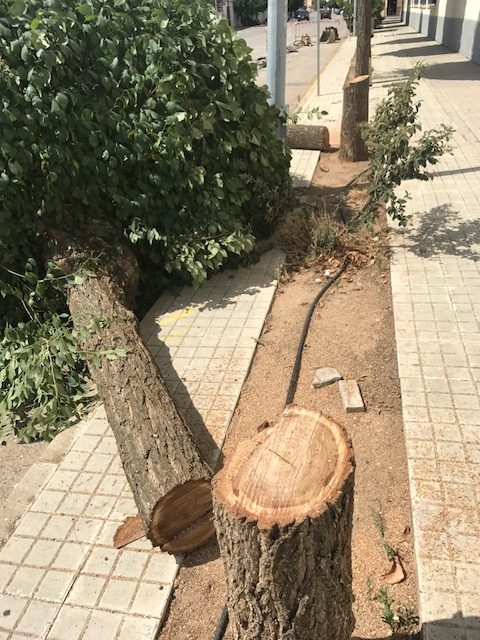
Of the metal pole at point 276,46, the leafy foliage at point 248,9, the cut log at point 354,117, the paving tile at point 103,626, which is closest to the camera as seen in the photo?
the paving tile at point 103,626

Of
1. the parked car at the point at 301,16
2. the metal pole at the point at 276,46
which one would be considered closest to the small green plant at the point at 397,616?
the metal pole at the point at 276,46

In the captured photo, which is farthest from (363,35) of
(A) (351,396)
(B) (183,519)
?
(B) (183,519)

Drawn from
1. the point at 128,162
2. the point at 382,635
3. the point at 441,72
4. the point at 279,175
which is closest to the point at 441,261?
the point at 279,175

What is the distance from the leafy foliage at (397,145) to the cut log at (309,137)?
5008 mm

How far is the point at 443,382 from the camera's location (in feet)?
14.0

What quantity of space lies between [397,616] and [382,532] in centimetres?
49

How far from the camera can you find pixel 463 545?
118 inches

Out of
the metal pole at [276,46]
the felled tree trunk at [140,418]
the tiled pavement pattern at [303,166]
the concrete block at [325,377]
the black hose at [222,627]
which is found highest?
the metal pole at [276,46]

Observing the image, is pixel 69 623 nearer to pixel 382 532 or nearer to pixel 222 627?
pixel 222 627

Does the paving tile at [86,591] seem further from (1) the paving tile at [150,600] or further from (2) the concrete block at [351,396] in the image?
(2) the concrete block at [351,396]

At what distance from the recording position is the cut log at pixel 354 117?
9625 millimetres

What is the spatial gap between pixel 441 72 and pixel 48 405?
20.5 m

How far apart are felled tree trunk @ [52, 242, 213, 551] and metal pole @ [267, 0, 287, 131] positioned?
14.0 ft

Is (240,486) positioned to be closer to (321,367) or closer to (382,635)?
(382,635)
